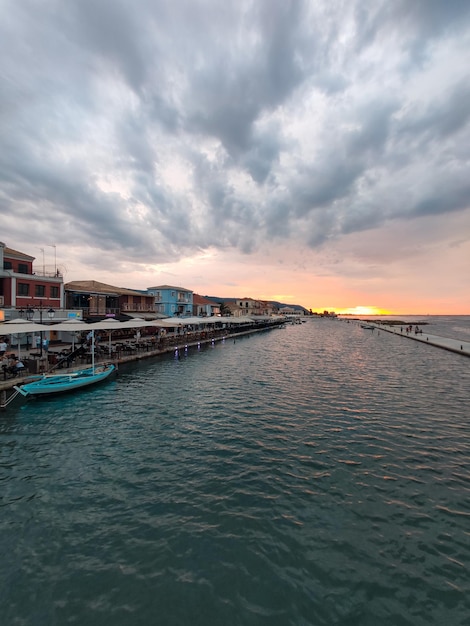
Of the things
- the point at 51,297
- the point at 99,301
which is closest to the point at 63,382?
the point at 51,297

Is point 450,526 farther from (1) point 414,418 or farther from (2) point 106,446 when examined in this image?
(2) point 106,446

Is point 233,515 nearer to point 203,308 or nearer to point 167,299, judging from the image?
point 167,299

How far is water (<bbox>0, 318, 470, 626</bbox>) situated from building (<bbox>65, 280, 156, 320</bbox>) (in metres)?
26.5

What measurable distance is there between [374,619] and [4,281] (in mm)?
38397

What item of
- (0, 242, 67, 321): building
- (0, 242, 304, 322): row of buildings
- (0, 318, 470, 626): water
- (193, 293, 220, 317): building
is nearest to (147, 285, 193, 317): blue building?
(0, 242, 304, 322): row of buildings

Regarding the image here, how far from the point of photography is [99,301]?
42594mm

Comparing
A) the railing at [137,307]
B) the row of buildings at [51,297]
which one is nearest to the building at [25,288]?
the row of buildings at [51,297]

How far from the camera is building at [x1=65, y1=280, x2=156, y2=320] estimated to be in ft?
130

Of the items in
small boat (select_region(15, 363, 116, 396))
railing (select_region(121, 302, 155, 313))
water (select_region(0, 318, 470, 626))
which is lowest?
water (select_region(0, 318, 470, 626))

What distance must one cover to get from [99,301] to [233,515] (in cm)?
4095

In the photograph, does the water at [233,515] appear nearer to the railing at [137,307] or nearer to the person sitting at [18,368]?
the person sitting at [18,368]

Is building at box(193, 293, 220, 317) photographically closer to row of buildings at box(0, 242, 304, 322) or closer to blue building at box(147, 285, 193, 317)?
blue building at box(147, 285, 193, 317)

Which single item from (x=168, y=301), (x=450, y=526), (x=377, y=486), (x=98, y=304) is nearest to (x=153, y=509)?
(x=377, y=486)

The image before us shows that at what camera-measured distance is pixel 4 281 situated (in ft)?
100
